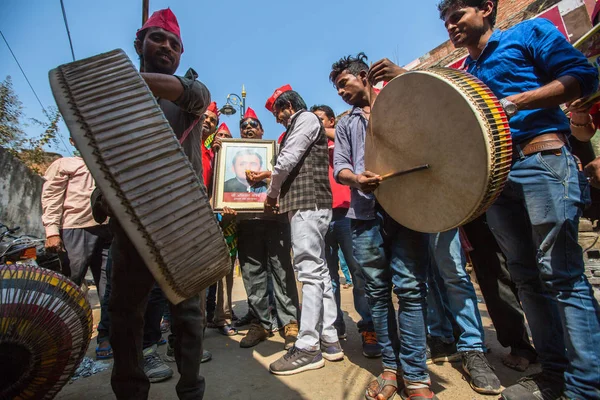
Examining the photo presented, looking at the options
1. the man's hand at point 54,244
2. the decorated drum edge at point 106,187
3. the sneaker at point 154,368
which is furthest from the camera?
the man's hand at point 54,244

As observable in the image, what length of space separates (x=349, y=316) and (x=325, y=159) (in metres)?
2.06

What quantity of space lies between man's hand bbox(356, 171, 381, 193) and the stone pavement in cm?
118

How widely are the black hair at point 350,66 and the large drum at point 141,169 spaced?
1580mm

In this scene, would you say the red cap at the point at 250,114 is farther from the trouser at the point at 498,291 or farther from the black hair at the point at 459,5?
the trouser at the point at 498,291

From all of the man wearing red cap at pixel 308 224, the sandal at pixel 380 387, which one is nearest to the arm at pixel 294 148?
the man wearing red cap at pixel 308 224

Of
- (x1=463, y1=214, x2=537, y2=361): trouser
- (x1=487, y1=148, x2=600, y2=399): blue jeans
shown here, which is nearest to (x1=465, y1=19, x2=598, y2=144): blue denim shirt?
(x1=487, y1=148, x2=600, y2=399): blue jeans

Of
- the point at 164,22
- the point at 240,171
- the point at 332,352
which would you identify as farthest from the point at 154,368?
the point at 164,22

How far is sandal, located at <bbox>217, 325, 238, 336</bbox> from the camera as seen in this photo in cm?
333

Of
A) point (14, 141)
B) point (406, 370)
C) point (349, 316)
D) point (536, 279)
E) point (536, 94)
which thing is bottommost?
point (349, 316)

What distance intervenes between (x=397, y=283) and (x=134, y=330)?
53.1 inches

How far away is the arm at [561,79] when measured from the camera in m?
1.46

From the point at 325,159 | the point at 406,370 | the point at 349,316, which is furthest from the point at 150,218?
the point at 349,316

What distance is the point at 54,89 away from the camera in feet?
3.70

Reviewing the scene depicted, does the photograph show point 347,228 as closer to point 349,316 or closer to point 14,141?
point 349,316
